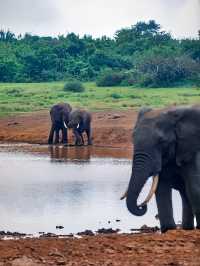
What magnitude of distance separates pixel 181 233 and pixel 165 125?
163 cm

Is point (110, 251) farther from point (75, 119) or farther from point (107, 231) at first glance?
point (75, 119)

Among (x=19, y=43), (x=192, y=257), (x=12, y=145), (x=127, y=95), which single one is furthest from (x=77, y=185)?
(x=19, y=43)

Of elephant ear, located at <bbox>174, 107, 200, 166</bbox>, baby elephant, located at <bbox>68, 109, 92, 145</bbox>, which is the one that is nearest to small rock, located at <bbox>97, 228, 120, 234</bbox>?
elephant ear, located at <bbox>174, 107, 200, 166</bbox>

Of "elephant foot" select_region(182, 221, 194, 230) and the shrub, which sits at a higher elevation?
the shrub

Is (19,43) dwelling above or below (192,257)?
above

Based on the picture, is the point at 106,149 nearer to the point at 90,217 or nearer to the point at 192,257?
the point at 90,217

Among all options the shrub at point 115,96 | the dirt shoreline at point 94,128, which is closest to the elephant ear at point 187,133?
the dirt shoreline at point 94,128

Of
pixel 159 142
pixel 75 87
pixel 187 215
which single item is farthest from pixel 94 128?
pixel 159 142

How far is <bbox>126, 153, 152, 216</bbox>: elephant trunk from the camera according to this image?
10031 mm

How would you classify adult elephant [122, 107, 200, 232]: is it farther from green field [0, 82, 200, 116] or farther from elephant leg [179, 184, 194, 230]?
green field [0, 82, 200, 116]

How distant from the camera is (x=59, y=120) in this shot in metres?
30.7

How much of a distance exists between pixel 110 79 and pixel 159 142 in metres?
34.3

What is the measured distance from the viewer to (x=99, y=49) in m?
53.7

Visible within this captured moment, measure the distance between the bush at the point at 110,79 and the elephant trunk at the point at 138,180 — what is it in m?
34.2
